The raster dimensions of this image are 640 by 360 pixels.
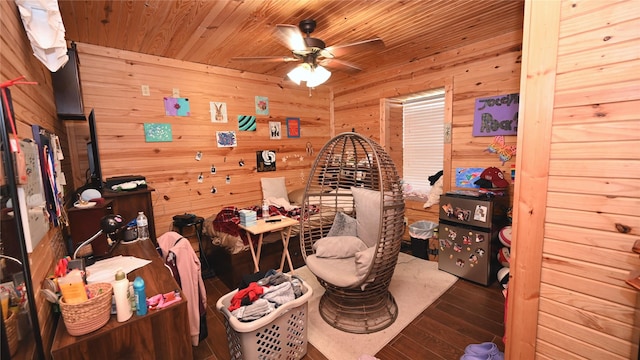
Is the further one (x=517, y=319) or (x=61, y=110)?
(x=61, y=110)

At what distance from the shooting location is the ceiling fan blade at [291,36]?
189cm

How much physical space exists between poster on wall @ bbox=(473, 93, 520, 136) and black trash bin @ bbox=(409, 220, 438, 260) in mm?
1284

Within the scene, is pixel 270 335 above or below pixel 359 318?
above

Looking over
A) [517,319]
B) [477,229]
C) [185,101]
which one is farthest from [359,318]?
[185,101]

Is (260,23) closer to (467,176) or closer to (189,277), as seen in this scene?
(189,277)

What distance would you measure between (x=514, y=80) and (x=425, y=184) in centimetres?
170

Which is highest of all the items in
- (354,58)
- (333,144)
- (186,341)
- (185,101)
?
(354,58)

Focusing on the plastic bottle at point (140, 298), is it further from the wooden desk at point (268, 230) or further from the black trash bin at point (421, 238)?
the black trash bin at point (421, 238)

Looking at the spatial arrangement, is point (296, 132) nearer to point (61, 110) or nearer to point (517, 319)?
point (61, 110)

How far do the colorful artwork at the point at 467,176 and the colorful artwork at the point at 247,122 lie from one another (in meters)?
2.86

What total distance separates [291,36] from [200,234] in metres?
2.61

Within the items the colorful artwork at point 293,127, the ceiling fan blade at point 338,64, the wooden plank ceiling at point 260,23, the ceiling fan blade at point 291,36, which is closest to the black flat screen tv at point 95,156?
the wooden plank ceiling at point 260,23

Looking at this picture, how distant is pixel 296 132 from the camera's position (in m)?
4.40

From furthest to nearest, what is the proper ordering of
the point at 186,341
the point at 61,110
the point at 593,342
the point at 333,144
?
the point at 333,144, the point at 61,110, the point at 186,341, the point at 593,342
